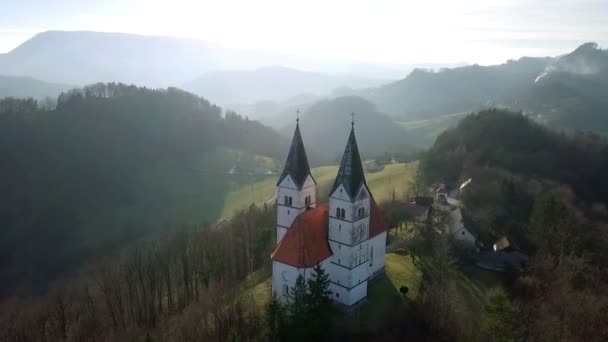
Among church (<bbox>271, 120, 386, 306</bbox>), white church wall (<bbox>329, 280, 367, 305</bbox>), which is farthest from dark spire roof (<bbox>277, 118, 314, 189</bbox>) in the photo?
white church wall (<bbox>329, 280, 367, 305</bbox>)

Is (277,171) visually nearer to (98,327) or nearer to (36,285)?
(36,285)

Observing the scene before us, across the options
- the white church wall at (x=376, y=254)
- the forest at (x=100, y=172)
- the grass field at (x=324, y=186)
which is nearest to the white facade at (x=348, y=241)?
the white church wall at (x=376, y=254)

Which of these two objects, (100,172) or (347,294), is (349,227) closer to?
(347,294)

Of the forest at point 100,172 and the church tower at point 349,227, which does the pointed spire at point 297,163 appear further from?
the forest at point 100,172

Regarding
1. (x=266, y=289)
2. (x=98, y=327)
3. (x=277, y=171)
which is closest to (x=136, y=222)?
(x=277, y=171)

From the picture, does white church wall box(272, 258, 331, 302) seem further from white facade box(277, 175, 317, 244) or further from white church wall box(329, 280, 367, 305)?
white facade box(277, 175, 317, 244)

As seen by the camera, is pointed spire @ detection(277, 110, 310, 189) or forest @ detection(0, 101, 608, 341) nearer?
forest @ detection(0, 101, 608, 341)
